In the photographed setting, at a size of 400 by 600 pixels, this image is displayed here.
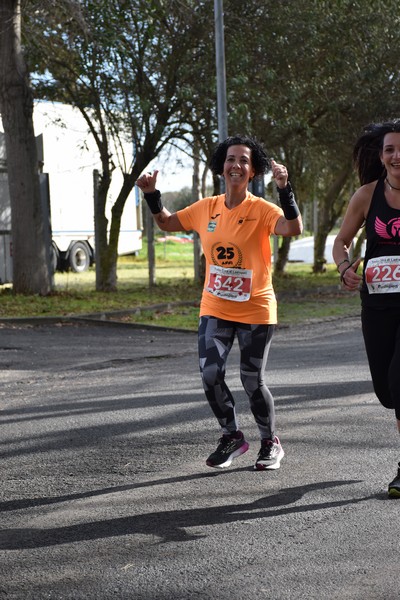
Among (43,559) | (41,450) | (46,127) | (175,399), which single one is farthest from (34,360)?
(46,127)

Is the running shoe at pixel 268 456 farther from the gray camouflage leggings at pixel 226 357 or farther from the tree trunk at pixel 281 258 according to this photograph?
the tree trunk at pixel 281 258

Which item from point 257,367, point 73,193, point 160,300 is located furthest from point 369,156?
point 73,193

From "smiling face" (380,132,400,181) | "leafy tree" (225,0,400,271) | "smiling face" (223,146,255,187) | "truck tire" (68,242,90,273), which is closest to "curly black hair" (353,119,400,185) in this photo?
"smiling face" (380,132,400,181)

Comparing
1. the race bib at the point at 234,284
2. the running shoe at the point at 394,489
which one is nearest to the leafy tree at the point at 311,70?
the race bib at the point at 234,284

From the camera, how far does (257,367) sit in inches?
227

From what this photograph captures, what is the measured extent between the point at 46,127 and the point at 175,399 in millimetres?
18319

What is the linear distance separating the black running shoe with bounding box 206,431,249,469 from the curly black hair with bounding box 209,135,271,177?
1.59 m

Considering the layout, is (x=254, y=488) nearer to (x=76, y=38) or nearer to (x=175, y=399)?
(x=175, y=399)

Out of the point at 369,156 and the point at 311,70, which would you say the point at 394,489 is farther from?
the point at 311,70

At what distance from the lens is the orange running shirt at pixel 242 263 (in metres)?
5.69

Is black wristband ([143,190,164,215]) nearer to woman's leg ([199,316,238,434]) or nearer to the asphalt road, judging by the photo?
woman's leg ([199,316,238,434])

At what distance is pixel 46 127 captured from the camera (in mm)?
25609

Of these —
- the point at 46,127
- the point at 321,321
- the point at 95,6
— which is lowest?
the point at 321,321

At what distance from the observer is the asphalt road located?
12.9 feet
